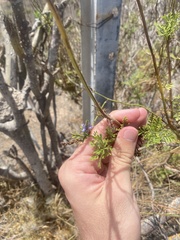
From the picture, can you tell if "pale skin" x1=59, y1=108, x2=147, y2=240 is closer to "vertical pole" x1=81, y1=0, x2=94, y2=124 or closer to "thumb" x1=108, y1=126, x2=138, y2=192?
"thumb" x1=108, y1=126, x2=138, y2=192

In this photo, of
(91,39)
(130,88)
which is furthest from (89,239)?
(130,88)

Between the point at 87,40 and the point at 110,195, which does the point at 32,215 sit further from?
the point at 87,40

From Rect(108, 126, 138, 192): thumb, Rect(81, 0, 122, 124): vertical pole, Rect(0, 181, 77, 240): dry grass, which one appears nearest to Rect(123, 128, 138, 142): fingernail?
Rect(108, 126, 138, 192): thumb

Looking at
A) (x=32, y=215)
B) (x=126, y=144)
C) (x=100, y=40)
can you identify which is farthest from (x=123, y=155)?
(x=32, y=215)

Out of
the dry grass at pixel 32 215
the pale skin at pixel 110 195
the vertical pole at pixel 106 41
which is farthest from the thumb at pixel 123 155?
the dry grass at pixel 32 215

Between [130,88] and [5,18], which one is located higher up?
[5,18]

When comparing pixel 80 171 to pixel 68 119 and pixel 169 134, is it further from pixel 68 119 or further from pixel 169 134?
pixel 68 119
